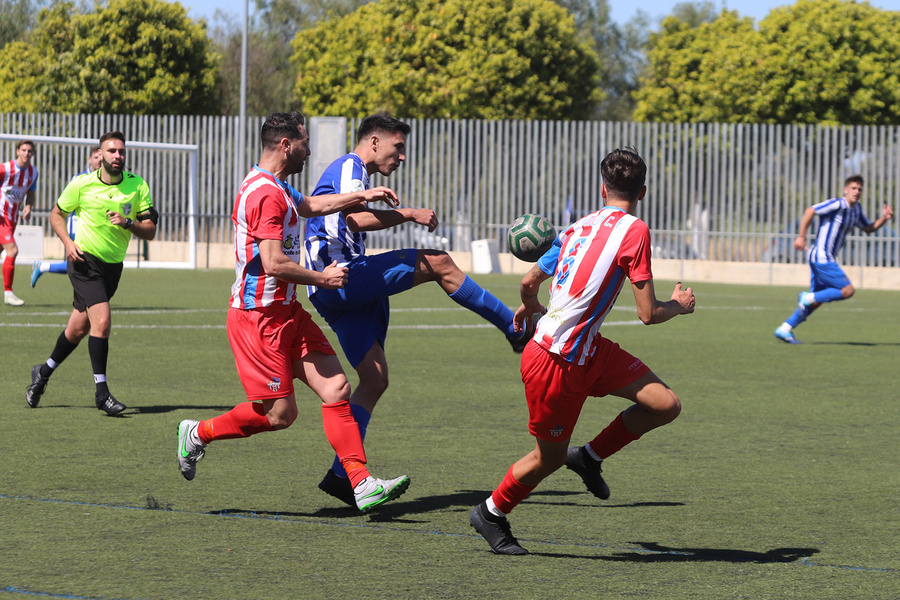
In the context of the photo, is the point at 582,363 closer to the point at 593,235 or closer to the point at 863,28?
the point at 593,235

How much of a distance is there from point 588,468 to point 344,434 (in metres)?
1.14

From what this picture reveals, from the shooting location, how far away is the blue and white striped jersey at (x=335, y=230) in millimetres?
6441

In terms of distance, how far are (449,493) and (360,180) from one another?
165 cm

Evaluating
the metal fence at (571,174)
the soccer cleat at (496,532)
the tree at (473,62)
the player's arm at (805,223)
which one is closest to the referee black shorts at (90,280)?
the soccer cleat at (496,532)

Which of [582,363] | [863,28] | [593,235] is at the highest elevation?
[863,28]

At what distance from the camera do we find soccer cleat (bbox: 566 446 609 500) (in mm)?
6121

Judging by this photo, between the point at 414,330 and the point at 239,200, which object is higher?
the point at 239,200

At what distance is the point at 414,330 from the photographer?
15.8 m

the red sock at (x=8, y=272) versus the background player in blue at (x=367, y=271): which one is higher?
the background player in blue at (x=367, y=271)

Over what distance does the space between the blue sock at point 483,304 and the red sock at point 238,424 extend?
1.14 m

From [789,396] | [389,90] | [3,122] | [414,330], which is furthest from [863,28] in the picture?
[789,396]

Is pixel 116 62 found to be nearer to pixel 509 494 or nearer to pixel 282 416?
pixel 282 416

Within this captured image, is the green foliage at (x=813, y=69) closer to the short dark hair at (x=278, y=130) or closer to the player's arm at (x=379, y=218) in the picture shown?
the player's arm at (x=379, y=218)

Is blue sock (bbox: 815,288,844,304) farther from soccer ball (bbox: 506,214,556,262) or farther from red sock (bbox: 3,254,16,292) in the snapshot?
red sock (bbox: 3,254,16,292)
